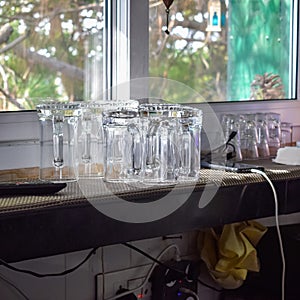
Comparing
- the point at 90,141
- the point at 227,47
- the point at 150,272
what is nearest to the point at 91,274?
the point at 150,272

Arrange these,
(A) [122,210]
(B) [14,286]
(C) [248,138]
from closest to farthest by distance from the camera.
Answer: (A) [122,210], (B) [14,286], (C) [248,138]

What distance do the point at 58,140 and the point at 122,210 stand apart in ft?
1.15

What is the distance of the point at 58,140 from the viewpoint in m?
1.81

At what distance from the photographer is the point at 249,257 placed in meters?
2.25

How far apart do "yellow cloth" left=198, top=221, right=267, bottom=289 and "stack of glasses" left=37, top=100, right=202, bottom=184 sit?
19.9 inches

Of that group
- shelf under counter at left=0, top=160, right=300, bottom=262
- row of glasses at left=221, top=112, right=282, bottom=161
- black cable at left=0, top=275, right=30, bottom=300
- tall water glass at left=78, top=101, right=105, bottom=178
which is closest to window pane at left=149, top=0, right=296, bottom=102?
row of glasses at left=221, top=112, right=282, bottom=161

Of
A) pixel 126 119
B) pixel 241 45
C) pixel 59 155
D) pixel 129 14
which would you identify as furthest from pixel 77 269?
pixel 241 45

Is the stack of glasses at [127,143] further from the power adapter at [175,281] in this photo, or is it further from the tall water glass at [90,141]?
the power adapter at [175,281]

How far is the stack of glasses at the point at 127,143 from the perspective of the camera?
1791 millimetres

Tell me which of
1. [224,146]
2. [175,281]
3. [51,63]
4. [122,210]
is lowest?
[175,281]

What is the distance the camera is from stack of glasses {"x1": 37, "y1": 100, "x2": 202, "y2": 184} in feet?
5.88

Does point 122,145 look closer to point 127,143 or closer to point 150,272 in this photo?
point 127,143

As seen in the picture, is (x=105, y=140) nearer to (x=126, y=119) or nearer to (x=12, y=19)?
(x=126, y=119)

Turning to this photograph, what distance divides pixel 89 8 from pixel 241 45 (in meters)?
0.71
